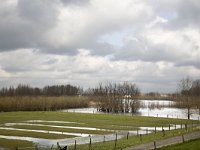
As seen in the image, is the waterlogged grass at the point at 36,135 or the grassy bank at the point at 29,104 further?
the grassy bank at the point at 29,104

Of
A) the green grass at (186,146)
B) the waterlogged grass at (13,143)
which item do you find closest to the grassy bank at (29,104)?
the waterlogged grass at (13,143)

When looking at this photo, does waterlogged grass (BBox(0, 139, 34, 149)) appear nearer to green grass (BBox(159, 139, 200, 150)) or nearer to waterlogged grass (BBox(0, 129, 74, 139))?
waterlogged grass (BBox(0, 129, 74, 139))

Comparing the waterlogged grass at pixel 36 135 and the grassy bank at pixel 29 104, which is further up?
the grassy bank at pixel 29 104

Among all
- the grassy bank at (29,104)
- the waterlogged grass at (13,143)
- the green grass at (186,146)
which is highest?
the grassy bank at (29,104)

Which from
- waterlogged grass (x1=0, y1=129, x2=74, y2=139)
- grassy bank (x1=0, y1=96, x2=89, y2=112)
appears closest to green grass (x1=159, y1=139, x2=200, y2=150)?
waterlogged grass (x1=0, y1=129, x2=74, y2=139)

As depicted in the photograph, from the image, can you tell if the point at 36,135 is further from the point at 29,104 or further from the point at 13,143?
the point at 29,104

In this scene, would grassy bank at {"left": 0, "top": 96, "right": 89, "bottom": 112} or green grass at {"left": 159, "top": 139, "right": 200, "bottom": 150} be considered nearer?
green grass at {"left": 159, "top": 139, "right": 200, "bottom": 150}

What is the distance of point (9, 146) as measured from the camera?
44.1m

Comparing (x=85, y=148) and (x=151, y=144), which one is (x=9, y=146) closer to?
(x=85, y=148)

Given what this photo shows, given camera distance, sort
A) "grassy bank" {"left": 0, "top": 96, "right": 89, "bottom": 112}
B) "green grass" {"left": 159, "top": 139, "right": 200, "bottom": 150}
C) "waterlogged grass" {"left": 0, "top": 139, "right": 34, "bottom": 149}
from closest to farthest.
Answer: "green grass" {"left": 159, "top": 139, "right": 200, "bottom": 150} < "waterlogged grass" {"left": 0, "top": 139, "right": 34, "bottom": 149} < "grassy bank" {"left": 0, "top": 96, "right": 89, "bottom": 112}

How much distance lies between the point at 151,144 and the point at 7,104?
9564 centimetres

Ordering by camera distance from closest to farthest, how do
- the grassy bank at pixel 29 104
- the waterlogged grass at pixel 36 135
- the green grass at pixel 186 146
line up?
the green grass at pixel 186 146
the waterlogged grass at pixel 36 135
the grassy bank at pixel 29 104

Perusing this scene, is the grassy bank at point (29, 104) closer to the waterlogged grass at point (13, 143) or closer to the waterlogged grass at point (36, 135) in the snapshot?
the waterlogged grass at point (36, 135)

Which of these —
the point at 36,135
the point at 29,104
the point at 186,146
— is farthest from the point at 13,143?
the point at 29,104
